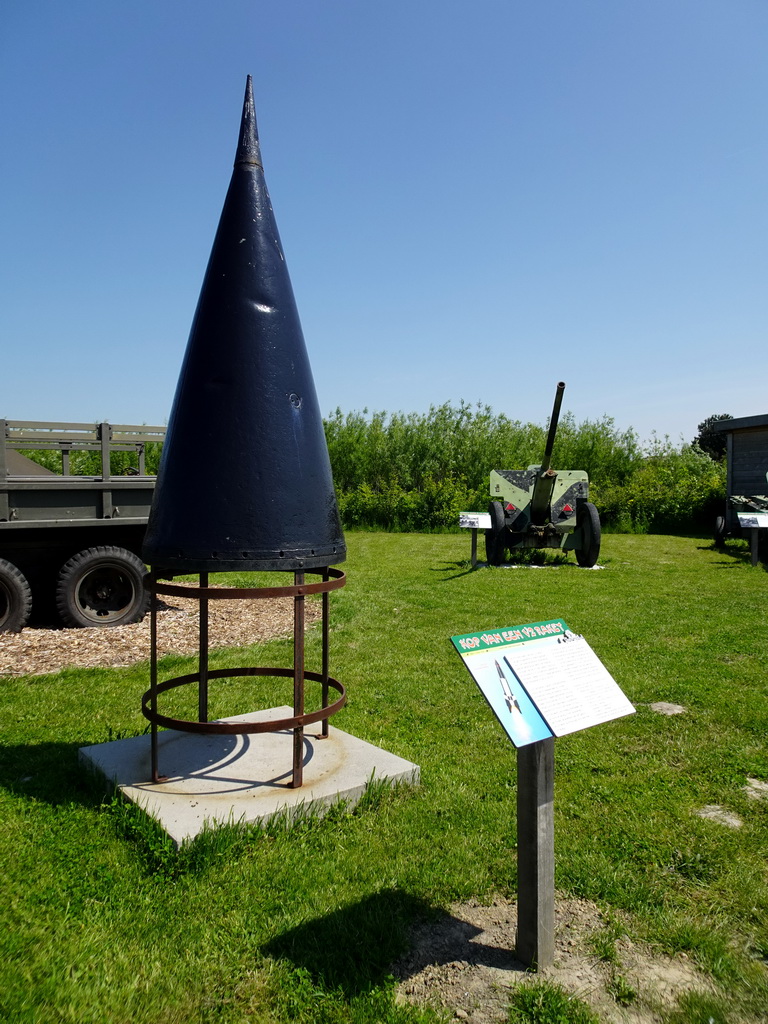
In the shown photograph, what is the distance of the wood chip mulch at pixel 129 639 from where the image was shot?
628cm

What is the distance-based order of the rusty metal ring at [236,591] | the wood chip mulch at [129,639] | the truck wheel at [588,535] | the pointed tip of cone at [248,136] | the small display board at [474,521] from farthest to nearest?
the truck wheel at [588,535] → the small display board at [474,521] → the wood chip mulch at [129,639] → the pointed tip of cone at [248,136] → the rusty metal ring at [236,591]

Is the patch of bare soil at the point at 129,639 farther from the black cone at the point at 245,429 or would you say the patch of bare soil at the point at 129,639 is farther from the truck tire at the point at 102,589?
the black cone at the point at 245,429

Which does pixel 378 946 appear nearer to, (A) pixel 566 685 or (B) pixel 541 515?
(A) pixel 566 685

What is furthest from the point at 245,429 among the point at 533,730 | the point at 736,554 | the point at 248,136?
the point at 736,554

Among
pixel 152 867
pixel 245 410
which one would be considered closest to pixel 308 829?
pixel 152 867

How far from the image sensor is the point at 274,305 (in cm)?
335

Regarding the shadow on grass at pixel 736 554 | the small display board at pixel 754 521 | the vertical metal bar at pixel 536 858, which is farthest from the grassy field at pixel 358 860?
the shadow on grass at pixel 736 554

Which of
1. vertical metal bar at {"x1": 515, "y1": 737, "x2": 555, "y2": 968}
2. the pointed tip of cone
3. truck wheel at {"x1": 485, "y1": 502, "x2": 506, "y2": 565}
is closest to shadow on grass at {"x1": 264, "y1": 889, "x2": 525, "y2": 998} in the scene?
vertical metal bar at {"x1": 515, "y1": 737, "x2": 555, "y2": 968}

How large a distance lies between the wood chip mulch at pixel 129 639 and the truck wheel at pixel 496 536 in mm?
5231

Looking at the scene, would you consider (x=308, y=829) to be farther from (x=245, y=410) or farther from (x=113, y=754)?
(x=245, y=410)

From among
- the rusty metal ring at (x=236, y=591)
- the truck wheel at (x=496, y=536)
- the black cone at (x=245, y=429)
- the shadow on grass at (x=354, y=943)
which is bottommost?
the shadow on grass at (x=354, y=943)

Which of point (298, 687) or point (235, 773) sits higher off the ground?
point (298, 687)

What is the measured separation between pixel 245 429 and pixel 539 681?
5.34 feet

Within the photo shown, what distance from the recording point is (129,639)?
699 centimetres
